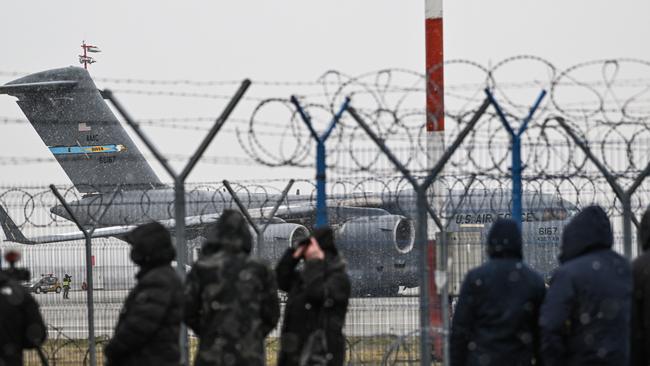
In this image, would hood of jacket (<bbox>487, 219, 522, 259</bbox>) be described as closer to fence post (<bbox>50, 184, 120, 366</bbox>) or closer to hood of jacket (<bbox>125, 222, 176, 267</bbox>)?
hood of jacket (<bbox>125, 222, 176, 267</bbox>)

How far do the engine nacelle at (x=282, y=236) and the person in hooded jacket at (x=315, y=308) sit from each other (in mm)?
13815

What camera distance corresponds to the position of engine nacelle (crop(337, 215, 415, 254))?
40.8ft

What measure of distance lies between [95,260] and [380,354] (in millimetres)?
3557

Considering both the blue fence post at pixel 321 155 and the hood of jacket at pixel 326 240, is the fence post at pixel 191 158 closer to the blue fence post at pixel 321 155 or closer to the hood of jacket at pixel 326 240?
the blue fence post at pixel 321 155

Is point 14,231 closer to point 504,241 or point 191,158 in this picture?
point 191,158

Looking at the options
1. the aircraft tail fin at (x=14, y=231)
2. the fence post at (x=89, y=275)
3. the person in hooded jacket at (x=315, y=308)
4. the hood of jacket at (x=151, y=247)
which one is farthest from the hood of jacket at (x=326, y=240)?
the aircraft tail fin at (x=14, y=231)

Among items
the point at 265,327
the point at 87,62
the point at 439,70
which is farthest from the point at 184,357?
the point at 87,62

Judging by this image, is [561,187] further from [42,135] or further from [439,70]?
[42,135]

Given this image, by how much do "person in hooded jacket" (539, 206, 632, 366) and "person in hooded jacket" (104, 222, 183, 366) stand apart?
213 centimetres

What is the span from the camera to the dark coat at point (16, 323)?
629 centimetres

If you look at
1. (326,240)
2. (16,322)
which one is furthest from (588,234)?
(16,322)

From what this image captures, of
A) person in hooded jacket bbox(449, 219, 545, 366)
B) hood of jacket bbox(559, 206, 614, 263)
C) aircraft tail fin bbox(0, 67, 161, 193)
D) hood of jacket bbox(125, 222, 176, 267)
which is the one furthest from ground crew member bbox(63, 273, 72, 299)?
aircraft tail fin bbox(0, 67, 161, 193)

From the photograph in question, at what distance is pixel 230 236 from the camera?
6.50 meters

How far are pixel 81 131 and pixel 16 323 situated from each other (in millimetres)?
25130
